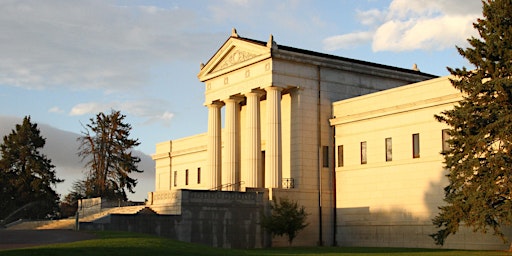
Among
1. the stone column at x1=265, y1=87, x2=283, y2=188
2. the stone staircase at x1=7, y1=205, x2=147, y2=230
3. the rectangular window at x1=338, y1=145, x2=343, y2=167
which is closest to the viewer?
the stone staircase at x1=7, y1=205, x2=147, y2=230

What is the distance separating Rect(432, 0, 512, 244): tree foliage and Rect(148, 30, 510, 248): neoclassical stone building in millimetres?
9438

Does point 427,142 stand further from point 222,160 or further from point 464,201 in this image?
point 222,160

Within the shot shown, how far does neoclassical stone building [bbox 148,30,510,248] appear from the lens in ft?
160

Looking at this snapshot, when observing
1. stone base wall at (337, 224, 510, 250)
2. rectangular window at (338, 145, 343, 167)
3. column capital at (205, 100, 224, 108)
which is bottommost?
stone base wall at (337, 224, 510, 250)

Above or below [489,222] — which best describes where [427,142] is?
above

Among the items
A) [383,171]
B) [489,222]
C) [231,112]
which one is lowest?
[489,222]

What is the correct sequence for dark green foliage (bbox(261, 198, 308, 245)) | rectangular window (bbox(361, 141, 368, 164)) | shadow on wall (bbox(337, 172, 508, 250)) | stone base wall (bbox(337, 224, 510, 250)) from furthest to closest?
rectangular window (bbox(361, 141, 368, 164)) → dark green foliage (bbox(261, 198, 308, 245)) → shadow on wall (bbox(337, 172, 508, 250)) → stone base wall (bbox(337, 224, 510, 250))

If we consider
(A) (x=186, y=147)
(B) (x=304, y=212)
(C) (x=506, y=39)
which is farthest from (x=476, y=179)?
(A) (x=186, y=147)

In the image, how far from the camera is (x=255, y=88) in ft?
186

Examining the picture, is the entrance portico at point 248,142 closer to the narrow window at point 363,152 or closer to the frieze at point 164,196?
the narrow window at point 363,152

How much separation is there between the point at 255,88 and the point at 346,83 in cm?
737

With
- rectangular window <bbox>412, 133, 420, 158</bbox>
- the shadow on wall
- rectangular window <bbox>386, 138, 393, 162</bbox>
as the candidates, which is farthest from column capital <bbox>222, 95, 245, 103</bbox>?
rectangular window <bbox>412, 133, 420, 158</bbox>

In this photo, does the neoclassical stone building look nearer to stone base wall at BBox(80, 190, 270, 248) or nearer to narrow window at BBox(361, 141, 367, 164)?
narrow window at BBox(361, 141, 367, 164)

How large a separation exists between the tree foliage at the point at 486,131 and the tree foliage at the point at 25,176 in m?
56.3
